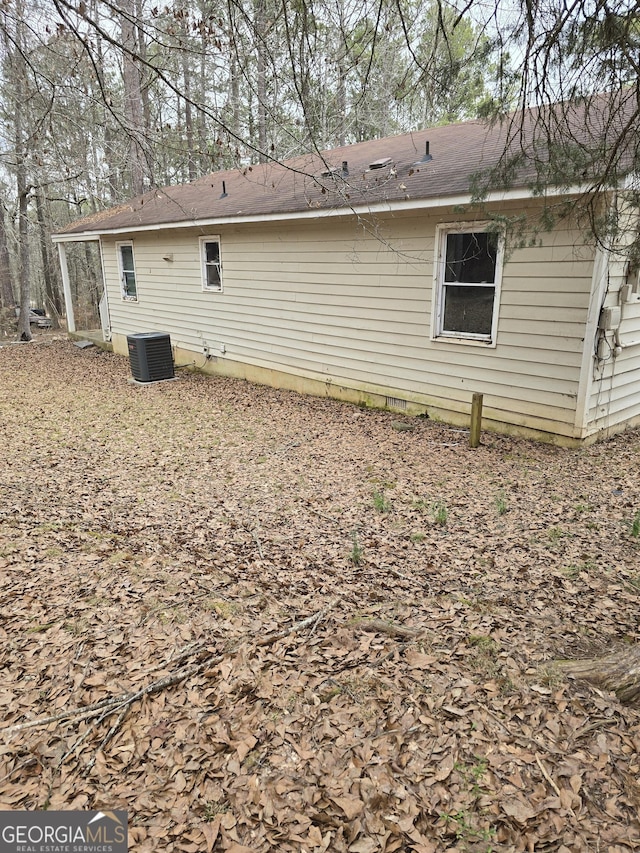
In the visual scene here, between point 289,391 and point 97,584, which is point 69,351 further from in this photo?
point 97,584

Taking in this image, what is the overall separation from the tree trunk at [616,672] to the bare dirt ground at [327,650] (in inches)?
3.1

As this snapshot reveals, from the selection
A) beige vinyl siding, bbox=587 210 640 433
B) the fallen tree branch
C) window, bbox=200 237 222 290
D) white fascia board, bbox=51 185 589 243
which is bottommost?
the fallen tree branch

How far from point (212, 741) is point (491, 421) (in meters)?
5.80

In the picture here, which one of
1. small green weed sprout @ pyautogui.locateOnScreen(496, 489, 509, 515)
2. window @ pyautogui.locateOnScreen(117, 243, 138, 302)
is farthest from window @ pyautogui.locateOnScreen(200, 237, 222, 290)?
small green weed sprout @ pyautogui.locateOnScreen(496, 489, 509, 515)

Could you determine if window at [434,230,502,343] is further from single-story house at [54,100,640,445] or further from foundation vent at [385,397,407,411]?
foundation vent at [385,397,407,411]

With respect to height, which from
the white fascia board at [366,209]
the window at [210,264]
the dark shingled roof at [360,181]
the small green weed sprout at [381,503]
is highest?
the dark shingled roof at [360,181]

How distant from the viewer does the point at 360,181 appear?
8.40 m

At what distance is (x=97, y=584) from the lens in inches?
149

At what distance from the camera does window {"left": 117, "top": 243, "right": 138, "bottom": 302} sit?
47.6ft

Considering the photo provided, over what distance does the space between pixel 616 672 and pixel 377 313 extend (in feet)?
21.3

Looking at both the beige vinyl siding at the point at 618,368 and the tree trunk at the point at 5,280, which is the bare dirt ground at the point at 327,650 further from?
the tree trunk at the point at 5,280

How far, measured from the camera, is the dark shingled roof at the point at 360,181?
6.62 metres

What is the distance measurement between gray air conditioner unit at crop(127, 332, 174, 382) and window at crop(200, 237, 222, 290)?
1.56 meters

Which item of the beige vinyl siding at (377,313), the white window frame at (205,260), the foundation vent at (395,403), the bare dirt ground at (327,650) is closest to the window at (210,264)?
the white window frame at (205,260)
